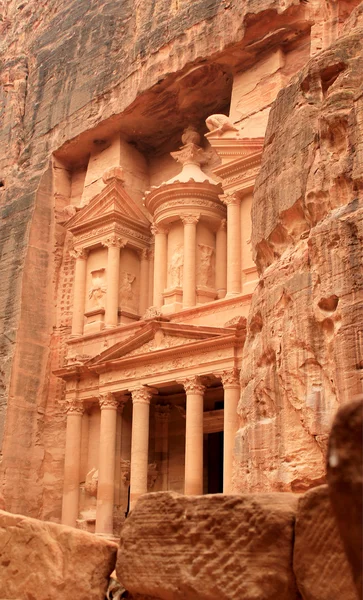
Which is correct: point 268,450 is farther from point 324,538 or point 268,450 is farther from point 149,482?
point 149,482

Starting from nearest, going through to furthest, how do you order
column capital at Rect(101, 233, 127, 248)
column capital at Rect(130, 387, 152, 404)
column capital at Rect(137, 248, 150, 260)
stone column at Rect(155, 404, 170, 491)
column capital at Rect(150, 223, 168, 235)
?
1. column capital at Rect(130, 387, 152, 404)
2. stone column at Rect(155, 404, 170, 491)
3. column capital at Rect(150, 223, 168, 235)
4. column capital at Rect(101, 233, 127, 248)
5. column capital at Rect(137, 248, 150, 260)

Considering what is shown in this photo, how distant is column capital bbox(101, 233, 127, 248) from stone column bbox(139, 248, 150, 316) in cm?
97

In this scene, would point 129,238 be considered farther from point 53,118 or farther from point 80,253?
point 53,118

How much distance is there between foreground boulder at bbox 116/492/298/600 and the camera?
4141 millimetres

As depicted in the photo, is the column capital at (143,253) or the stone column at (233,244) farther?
the column capital at (143,253)

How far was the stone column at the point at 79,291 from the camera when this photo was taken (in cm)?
2509

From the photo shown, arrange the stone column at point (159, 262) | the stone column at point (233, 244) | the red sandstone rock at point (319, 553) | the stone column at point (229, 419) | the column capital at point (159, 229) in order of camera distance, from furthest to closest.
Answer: the column capital at point (159, 229) < the stone column at point (159, 262) < the stone column at point (233, 244) < the stone column at point (229, 419) < the red sandstone rock at point (319, 553)

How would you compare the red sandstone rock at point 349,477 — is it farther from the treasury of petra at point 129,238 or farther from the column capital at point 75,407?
the column capital at point 75,407

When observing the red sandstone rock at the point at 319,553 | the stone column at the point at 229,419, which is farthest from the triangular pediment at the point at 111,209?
the red sandstone rock at the point at 319,553

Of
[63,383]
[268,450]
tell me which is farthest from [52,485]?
[268,450]

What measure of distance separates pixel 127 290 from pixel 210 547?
2128 centimetres

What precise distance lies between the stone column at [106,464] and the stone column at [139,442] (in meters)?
0.92

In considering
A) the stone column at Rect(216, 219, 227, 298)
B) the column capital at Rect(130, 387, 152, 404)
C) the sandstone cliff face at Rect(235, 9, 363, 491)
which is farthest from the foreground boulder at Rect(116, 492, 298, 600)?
the stone column at Rect(216, 219, 227, 298)

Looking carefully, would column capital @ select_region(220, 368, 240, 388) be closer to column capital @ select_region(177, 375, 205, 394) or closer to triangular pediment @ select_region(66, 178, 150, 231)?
column capital @ select_region(177, 375, 205, 394)
